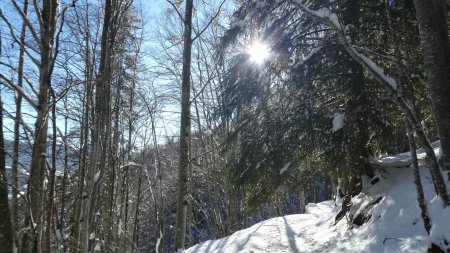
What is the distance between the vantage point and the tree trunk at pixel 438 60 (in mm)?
3785

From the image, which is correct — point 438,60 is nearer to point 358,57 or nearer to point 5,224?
point 358,57

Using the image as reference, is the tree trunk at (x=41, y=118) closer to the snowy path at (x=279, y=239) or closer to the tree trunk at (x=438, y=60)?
the snowy path at (x=279, y=239)

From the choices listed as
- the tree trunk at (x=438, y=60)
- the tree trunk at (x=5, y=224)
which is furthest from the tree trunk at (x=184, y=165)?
the tree trunk at (x=438, y=60)

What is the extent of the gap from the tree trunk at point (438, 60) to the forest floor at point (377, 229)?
0.73 meters

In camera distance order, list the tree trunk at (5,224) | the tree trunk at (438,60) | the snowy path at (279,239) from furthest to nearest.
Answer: the snowy path at (279,239) → the tree trunk at (438,60) → the tree trunk at (5,224)

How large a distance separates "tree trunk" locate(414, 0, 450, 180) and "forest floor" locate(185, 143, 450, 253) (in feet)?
2.41

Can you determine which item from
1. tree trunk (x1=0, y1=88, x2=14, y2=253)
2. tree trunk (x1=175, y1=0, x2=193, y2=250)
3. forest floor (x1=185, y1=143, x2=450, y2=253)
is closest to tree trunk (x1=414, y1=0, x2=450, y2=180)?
forest floor (x1=185, y1=143, x2=450, y2=253)

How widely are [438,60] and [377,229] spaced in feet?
7.50

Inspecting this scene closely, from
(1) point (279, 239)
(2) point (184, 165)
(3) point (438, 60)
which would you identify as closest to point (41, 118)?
(2) point (184, 165)

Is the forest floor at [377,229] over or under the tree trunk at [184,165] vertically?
under

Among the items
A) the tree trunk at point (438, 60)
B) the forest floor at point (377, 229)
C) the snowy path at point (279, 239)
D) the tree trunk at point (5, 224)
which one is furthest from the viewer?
the snowy path at point (279, 239)

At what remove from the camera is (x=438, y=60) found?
12.6ft

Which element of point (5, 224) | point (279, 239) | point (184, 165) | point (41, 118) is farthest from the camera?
point (279, 239)

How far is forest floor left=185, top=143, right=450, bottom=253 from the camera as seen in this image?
4.04m
